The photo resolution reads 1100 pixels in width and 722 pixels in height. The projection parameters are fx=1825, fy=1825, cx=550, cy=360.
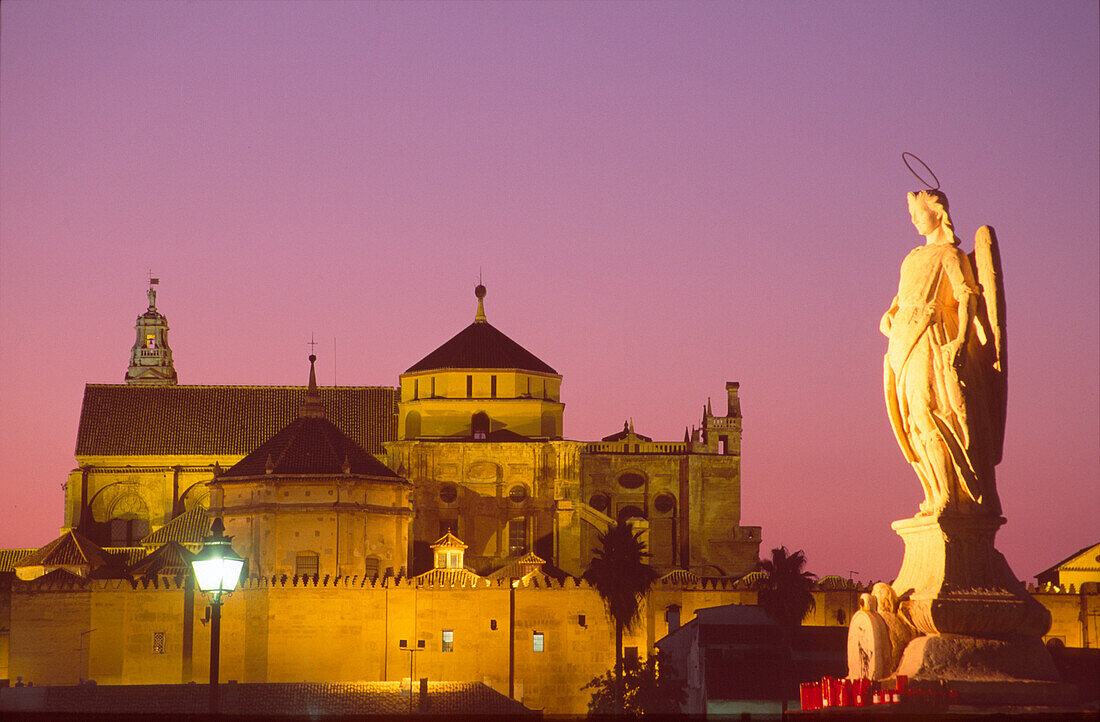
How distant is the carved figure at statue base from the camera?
19531 millimetres

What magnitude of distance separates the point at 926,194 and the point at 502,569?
205 feet

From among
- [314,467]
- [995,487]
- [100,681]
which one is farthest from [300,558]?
[995,487]

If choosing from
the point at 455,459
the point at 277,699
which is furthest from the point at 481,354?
the point at 277,699

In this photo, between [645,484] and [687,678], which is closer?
[687,678]

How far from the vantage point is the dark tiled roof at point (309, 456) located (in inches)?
3216

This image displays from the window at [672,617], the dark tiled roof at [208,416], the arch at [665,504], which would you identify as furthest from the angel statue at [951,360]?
the dark tiled roof at [208,416]

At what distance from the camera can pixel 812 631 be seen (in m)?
75.5

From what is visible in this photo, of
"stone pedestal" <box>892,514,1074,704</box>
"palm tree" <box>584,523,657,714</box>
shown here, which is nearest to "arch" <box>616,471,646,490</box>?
"palm tree" <box>584,523,657,714</box>

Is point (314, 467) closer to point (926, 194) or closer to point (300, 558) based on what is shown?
point (300, 558)

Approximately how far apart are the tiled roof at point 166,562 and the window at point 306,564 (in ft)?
14.8

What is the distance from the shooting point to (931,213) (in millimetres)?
20344

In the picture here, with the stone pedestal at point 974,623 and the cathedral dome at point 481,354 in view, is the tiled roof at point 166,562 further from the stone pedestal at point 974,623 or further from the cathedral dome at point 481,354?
the stone pedestal at point 974,623

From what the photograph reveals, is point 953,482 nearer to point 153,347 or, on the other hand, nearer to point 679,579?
point 679,579

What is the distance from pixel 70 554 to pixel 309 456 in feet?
42.8
